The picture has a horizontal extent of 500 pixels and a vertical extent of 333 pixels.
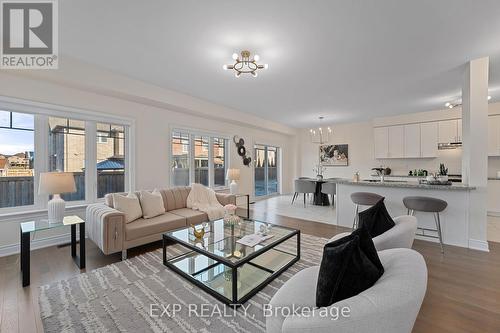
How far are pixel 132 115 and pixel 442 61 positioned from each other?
5.14 m

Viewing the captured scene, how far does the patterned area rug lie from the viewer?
162 centimetres

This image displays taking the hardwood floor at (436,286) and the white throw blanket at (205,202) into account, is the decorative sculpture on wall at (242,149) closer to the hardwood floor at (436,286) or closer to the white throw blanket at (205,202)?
the white throw blanket at (205,202)

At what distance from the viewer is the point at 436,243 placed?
10.8ft

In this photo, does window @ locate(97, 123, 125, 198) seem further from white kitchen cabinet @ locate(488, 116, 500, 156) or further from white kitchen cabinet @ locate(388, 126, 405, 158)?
white kitchen cabinet @ locate(488, 116, 500, 156)

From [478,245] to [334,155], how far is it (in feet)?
16.8

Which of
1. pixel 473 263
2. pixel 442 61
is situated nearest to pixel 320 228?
pixel 473 263

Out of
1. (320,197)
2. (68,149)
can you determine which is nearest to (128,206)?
(68,149)

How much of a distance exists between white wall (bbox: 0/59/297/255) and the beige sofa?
3.07ft

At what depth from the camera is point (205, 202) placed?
13.7 feet

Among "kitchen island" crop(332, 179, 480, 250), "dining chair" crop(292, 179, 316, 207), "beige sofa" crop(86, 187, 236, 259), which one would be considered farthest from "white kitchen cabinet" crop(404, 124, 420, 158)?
"beige sofa" crop(86, 187, 236, 259)

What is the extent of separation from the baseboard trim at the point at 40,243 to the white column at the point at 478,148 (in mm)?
6120

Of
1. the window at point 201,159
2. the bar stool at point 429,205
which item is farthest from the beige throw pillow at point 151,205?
the bar stool at point 429,205

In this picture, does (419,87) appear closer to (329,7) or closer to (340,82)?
(340,82)

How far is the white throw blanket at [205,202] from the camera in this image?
3.77 meters
